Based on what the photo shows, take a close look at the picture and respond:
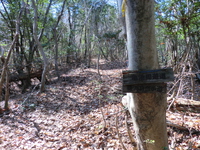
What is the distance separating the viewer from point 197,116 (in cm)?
375

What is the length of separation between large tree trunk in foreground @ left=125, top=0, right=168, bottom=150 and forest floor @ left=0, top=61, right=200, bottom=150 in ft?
2.85

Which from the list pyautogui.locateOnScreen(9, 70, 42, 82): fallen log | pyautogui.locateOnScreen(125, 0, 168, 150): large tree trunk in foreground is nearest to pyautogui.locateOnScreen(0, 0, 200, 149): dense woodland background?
pyautogui.locateOnScreen(9, 70, 42, 82): fallen log

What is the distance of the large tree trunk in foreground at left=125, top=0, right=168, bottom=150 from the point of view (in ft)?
4.72

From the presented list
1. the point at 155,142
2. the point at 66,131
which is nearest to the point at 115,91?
the point at 66,131

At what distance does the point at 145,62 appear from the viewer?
4.84 ft

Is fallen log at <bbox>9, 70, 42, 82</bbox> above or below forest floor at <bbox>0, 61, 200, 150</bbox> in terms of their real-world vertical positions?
above

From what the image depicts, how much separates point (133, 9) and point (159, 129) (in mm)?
1273

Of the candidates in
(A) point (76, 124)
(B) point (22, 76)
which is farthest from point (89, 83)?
(B) point (22, 76)

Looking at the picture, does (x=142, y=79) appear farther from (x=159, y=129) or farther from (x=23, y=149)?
A: (x=23, y=149)

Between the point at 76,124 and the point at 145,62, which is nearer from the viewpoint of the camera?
the point at 145,62

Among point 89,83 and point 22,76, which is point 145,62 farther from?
point 22,76

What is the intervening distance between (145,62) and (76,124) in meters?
3.72

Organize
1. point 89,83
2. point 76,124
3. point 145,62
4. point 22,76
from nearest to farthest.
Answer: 1. point 145,62
2. point 76,124
3. point 89,83
4. point 22,76

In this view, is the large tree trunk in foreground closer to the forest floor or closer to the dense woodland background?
the forest floor
